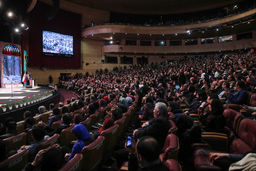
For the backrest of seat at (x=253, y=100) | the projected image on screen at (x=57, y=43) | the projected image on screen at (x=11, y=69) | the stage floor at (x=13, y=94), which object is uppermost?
the projected image on screen at (x=57, y=43)

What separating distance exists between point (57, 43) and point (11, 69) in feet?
20.3

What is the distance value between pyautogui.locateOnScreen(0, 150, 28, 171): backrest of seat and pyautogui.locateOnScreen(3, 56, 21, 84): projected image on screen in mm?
10672

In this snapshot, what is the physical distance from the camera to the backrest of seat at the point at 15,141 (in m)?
2.41

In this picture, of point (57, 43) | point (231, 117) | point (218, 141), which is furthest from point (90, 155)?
point (57, 43)

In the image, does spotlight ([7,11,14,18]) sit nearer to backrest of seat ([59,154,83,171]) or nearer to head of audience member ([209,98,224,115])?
backrest of seat ([59,154,83,171])

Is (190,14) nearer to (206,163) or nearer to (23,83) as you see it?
(23,83)

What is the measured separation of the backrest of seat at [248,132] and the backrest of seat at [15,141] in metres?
3.03

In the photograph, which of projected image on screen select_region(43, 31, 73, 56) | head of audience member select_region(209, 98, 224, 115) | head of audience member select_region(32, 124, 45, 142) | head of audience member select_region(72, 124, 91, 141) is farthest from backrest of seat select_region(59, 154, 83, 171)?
projected image on screen select_region(43, 31, 73, 56)

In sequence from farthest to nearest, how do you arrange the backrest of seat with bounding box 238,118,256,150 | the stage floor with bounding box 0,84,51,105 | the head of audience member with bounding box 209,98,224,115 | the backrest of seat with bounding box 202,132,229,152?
the stage floor with bounding box 0,84,51,105, the head of audience member with bounding box 209,98,224,115, the backrest of seat with bounding box 202,132,229,152, the backrest of seat with bounding box 238,118,256,150

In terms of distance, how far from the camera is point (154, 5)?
19.6 meters

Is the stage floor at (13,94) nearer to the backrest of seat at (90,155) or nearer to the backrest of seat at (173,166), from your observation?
the backrest of seat at (90,155)

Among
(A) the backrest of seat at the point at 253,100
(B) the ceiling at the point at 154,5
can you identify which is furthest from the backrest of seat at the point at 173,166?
(B) the ceiling at the point at 154,5

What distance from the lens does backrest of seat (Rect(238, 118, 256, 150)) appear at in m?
1.64

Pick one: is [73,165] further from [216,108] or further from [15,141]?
[216,108]
